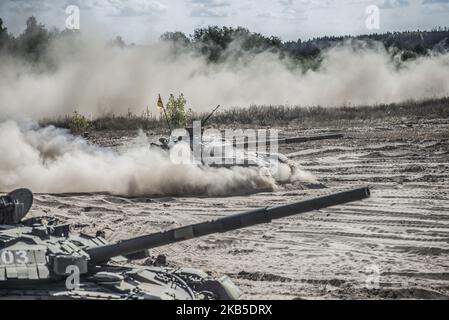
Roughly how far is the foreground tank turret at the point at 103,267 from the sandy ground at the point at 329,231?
1.99 meters

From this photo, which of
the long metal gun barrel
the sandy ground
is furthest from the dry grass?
the long metal gun barrel

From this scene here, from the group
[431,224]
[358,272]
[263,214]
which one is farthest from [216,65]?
[263,214]

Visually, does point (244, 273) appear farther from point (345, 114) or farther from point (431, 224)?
point (345, 114)

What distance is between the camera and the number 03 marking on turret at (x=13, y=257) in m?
9.82

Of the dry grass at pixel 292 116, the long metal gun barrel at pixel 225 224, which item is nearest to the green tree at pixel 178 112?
the dry grass at pixel 292 116

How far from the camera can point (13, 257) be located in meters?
9.91

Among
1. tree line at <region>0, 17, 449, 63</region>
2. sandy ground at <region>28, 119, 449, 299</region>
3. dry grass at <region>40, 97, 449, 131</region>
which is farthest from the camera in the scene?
tree line at <region>0, 17, 449, 63</region>

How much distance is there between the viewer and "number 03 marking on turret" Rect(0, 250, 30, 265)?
9820 mm

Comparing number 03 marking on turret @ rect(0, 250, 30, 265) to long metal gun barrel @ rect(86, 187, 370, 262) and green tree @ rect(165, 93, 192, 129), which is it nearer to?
long metal gun barrel @ rect(86, 187, 370, 262)

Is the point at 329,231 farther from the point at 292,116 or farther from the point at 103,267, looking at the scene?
the point at 292,116

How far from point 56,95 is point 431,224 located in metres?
25.1

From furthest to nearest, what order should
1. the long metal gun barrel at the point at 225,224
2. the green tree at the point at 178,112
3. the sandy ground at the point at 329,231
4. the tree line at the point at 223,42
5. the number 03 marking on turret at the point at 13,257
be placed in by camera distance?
the tree line at the point at 223,42
the green tree at the point at 178,112
the sandy ground at the point at 329,231
the number 03 marking on turret at the point at 13,257
the long metal gun barrel at the point at 225,224

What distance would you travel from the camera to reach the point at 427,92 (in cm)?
4281

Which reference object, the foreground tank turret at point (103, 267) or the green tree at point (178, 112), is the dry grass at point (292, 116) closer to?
the green tree at point (178, 112)
